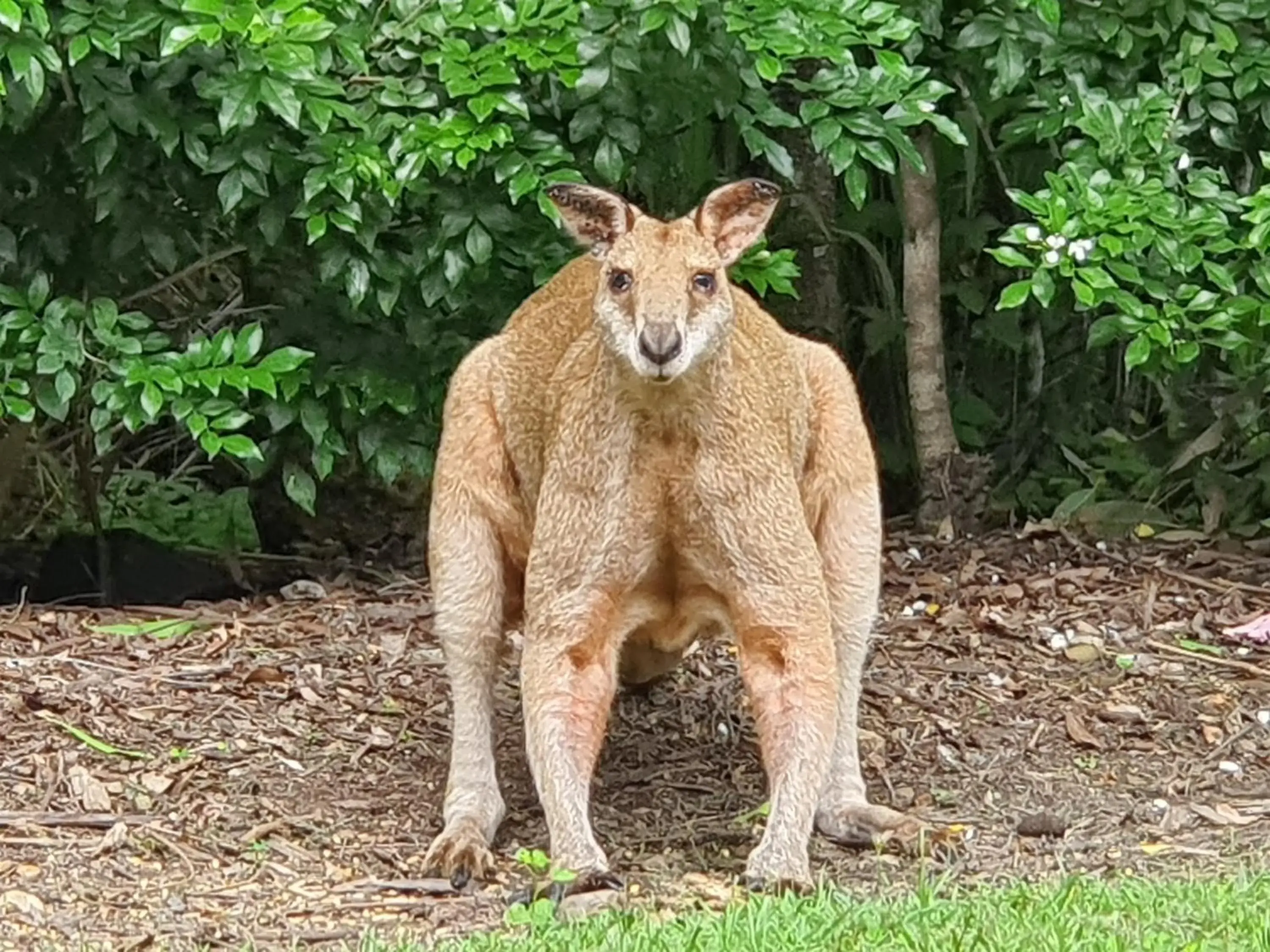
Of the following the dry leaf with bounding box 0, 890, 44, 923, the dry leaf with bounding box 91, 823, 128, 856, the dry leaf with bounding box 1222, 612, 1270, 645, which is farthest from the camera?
the dry leaf with bounding box 1222, 612, 1270, 645

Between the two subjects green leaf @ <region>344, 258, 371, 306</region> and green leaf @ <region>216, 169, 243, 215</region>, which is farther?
green leaf @ <region>344, 258, 371, 306</region>

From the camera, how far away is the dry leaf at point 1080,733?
23.0 ft

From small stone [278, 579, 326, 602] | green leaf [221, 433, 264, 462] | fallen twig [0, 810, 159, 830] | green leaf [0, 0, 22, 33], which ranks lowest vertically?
fallen twig [0, 810, 159, 830]

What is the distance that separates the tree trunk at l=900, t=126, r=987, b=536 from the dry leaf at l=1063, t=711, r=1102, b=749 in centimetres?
225

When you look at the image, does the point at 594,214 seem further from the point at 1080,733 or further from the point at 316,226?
the point at 1080,733

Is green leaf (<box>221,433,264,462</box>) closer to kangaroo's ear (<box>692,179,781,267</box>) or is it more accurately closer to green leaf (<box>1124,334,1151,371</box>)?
kangaroo's ear (<box>692,179,781,267</box>)

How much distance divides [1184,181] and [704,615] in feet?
10.2

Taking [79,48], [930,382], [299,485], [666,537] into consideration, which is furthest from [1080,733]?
[79,48]

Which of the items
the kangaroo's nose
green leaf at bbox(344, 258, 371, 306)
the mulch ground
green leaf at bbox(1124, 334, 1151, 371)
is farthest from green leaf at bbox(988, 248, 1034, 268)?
the kangaroo's nose

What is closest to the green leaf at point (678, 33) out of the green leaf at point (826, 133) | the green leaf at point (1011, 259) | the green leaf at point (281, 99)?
the green leaf at point (826, 133)

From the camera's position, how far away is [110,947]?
16.6 ft

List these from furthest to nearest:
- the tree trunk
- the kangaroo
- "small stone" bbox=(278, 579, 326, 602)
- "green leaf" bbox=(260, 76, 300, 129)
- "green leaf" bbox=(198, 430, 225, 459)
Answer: the tree trunk
"small stone" bbox=(278, 579, 326, 602)
"green leaf" bbox=(198, 430, 225, 459)
"green leaf" bbox=(260, 76, 300, 129)
the kangaroo

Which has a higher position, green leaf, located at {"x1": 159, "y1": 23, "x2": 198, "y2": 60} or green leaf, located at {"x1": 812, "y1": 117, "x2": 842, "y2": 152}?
green leaf, located at {"x1": 159, "y1": 23, "x2": 198, "y2": 60}

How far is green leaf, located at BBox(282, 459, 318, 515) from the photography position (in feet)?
27.0
